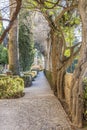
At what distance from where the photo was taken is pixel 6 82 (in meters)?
12.1

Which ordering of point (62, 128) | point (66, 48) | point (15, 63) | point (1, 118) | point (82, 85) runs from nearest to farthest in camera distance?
1. point (62, 128)
2. point (82, 85)
3. point (1, 118)
4. point (66, 48)
5. point (15, 63)

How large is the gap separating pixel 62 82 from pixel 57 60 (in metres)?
1.02

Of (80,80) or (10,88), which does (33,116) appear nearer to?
(80,80)

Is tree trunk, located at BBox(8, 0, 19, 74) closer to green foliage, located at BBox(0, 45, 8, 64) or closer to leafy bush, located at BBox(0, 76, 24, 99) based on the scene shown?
leafy bush, located at BBox(0, 76, 24, 99)

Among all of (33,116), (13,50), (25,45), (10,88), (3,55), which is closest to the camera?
(33,116)

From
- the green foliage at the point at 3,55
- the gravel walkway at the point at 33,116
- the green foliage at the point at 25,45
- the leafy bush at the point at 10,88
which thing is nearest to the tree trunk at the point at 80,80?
the gravel walkway at the point at 33,116

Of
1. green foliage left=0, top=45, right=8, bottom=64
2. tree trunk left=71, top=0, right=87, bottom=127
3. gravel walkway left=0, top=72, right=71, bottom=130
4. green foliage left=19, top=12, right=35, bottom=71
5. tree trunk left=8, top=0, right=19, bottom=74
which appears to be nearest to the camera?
tree trunk left=71, top=0, right=87, bottom=127

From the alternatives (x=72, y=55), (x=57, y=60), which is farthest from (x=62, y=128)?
(x=57, y=60)

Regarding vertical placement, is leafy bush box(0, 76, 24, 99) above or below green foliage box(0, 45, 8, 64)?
above

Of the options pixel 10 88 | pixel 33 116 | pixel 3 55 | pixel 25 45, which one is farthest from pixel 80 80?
pixel 3 55

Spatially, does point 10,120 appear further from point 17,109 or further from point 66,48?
point 66,48

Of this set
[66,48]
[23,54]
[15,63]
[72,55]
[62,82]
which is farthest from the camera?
[23,54]

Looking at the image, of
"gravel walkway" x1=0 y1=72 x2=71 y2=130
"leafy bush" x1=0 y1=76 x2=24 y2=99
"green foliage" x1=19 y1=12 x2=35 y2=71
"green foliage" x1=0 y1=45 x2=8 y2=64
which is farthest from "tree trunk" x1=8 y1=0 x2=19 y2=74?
"green foliage" x1=0 y1=45 x2=8 y2=64

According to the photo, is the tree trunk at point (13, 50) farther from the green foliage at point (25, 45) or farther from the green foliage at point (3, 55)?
the green foliage at point (3, 55)
